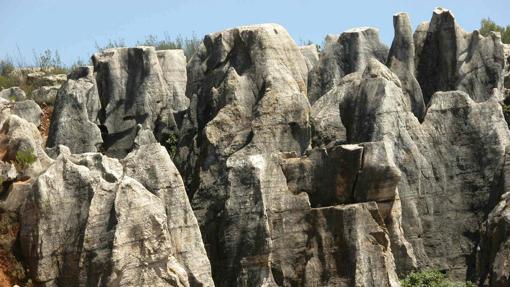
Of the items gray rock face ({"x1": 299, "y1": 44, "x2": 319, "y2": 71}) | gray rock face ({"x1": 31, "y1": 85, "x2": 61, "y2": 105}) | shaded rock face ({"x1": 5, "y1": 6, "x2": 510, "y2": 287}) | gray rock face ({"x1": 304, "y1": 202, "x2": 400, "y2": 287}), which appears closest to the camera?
shaded rock face ({"x1": 5, "y1": 6, "x2": 510, "y2": 287})

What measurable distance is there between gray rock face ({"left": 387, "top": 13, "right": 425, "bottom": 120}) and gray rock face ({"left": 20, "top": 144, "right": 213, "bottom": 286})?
12211mm

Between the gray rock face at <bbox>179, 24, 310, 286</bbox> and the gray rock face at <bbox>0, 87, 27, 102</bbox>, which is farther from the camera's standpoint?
the gray rock face at <bbox>0, 87, 27, 102</bbox>

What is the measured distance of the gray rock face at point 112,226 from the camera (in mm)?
24031

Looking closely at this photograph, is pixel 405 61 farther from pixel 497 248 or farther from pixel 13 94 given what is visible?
pixel 13 94

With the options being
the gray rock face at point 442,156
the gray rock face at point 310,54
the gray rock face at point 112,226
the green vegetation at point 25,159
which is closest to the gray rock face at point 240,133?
the gray rock face at point 442,156

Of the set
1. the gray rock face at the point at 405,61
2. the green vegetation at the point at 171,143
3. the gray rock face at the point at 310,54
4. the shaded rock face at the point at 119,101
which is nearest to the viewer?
the gray rock face at the point at 405,61

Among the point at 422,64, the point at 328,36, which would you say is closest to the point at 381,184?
the point at 422,64

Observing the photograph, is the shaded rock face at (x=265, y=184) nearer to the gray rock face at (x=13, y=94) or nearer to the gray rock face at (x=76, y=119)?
the gray rock face at (x=76, y=119)

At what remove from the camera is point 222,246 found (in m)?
27.7

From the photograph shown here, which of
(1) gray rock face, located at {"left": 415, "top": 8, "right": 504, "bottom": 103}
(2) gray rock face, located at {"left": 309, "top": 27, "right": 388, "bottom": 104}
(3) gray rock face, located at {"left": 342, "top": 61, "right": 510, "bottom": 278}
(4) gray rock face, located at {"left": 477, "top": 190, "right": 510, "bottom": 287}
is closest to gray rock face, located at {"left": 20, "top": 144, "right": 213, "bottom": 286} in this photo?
(4) gray rock face, located at {"left": 477, "top": 190, "right": 510, "bottom": 287}

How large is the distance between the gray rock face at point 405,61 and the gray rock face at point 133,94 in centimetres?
685

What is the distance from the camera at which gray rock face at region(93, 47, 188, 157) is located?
1657 inches

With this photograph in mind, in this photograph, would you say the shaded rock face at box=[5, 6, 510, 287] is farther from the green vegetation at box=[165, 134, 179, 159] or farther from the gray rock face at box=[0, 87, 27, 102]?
the gray rock face at box=[0, 87, 27, 102]

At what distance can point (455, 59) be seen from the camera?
3875 centimetres
